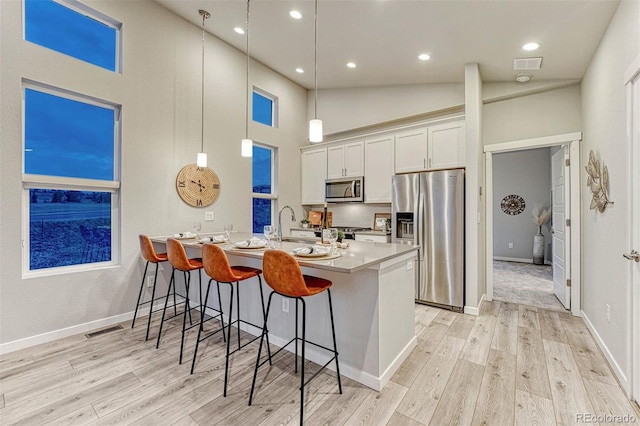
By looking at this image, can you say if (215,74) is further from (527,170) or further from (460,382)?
(527,170)

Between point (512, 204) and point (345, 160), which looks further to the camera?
point (512, 204)

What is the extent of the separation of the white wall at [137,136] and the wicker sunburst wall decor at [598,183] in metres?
4.08

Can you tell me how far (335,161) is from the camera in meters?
4.98

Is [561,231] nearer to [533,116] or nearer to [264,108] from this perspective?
[533,116]

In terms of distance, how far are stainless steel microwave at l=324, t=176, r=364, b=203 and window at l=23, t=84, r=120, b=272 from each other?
3010 mm

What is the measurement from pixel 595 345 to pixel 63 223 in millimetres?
5273

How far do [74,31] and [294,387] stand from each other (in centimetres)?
398

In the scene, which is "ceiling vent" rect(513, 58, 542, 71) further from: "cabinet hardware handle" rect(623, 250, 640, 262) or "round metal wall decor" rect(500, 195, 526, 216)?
"round metal wall decor" rect(500, 195, 526, 216)

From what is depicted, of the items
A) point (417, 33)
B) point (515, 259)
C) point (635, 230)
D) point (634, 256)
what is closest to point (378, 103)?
point (417, 33)

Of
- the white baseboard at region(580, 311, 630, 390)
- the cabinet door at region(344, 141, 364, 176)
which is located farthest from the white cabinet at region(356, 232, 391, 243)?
the white baseboard at region(580, 311, 630, 390)

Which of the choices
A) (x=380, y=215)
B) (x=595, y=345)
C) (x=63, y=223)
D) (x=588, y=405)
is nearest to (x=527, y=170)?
(x=380, y=215)

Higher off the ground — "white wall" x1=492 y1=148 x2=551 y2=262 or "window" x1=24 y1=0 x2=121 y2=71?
"window" x1=24 y1=0 x2=121 y2=71

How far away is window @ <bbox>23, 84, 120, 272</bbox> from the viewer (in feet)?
9.04

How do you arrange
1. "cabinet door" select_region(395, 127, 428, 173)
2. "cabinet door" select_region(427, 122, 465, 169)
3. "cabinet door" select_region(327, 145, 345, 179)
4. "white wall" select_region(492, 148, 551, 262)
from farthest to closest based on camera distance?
"white wall" select_region(492, 148, 551, 262)
"cabinet door" select_region(327, 145, 345, 179)
"cabinet door" select_region(395, 127, 428, 173)
"cabinet door" select_region(427, 122, 465, 169)
